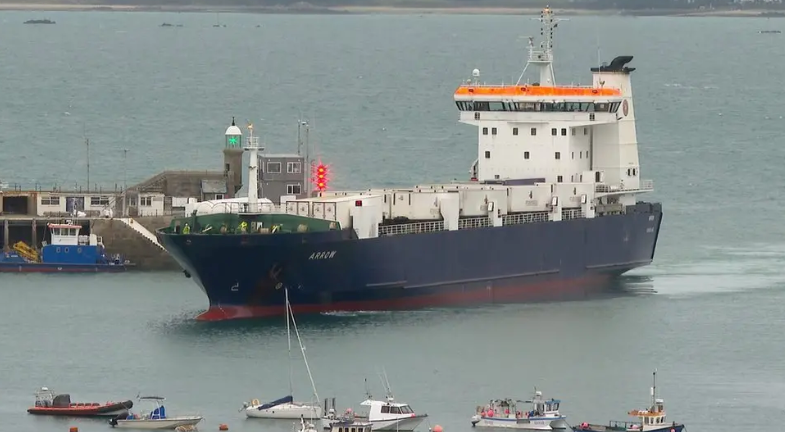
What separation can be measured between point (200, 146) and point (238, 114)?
22429mm

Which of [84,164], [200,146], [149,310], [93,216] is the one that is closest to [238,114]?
[200,146]

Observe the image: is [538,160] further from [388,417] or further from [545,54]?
[388,417]

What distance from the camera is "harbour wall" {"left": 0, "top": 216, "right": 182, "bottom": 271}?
275 feet

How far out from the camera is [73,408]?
57.2 meters

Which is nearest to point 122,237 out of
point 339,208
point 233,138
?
point 233,138

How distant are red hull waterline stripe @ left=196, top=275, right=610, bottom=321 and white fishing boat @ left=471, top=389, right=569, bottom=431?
644 inches

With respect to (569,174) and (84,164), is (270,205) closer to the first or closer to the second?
(569,174)

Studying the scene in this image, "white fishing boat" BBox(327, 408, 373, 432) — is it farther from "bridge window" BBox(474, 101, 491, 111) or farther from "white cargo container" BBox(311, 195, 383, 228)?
"bridge window" BBox(474, 101, 491, 111)

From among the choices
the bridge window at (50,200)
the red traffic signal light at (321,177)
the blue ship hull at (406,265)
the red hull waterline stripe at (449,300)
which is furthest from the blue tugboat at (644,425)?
the bridge window at (50,200)

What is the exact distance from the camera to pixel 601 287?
82375mm

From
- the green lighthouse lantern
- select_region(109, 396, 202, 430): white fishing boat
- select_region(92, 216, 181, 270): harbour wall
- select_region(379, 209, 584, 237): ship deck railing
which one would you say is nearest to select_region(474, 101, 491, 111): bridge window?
select_region(379, 209, 584, 237): ship deck railing

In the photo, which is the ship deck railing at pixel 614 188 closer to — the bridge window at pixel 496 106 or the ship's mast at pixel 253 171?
the bridge window at pixel 496 106

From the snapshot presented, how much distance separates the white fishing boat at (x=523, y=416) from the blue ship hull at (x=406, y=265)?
15.9 m

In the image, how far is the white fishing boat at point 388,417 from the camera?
5422cm
